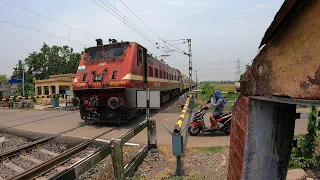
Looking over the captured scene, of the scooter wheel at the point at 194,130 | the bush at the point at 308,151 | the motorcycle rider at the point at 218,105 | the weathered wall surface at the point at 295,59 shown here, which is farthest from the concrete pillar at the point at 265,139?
the scooter wheel at the point at 194,130

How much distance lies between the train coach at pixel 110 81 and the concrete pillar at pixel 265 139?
301 inches

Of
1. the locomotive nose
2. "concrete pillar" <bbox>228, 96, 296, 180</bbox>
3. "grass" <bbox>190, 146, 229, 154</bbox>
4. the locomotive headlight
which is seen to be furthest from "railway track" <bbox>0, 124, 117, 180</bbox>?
"concrete pillar" <bbox>228, 96, 296, 180</bbox>

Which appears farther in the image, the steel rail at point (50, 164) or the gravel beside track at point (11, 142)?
the gravel beside track at point (11, 142)

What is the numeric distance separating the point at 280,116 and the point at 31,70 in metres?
57.5

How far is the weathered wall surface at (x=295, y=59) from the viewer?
3.74 ft

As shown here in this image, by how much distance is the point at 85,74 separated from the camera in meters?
10.3

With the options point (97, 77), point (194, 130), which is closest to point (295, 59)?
point (194, 130)

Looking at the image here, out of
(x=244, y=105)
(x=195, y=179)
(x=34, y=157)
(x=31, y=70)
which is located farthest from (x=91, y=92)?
(x=31, y=70)

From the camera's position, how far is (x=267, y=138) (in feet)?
5.95

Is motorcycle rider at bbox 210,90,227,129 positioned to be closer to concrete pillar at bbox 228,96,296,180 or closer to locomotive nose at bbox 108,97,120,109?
locomotive nose at bbox 108,97,120,109


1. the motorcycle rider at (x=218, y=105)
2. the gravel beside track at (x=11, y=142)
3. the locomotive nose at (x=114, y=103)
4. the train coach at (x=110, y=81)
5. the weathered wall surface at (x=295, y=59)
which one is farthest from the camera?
the train coach at (x=110, y=81)

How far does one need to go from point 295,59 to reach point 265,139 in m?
0.73

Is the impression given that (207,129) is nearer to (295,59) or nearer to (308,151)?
(308,151)

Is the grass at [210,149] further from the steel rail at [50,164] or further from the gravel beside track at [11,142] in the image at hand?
the gravel beside track at [11,142]
